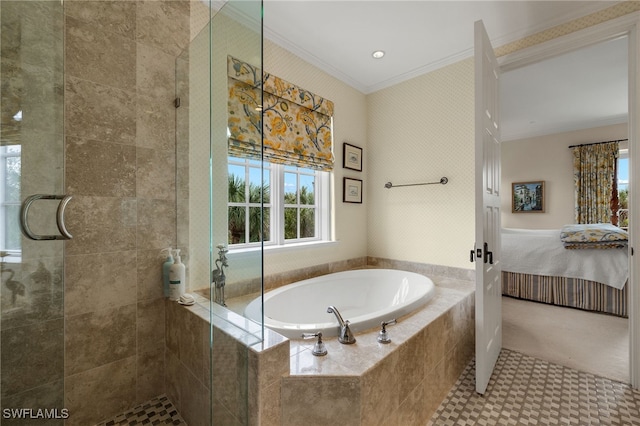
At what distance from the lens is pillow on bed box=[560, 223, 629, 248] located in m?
3.06

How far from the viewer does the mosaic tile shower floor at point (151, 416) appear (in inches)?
57.4

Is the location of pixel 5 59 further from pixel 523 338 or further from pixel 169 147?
pixel 523 338

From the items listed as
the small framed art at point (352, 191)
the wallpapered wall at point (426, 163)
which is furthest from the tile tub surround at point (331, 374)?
the small framed art at point (352, 191)

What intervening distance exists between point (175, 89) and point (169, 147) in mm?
360

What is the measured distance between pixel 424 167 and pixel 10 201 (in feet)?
9.18

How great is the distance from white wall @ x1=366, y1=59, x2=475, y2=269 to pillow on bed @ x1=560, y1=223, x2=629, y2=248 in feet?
6.00

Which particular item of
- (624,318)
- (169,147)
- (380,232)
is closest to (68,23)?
(169,147)

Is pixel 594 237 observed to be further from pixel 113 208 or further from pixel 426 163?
pixel 113 208

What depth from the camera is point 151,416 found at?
1507mm

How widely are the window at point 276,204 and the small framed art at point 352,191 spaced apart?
0.23 metres

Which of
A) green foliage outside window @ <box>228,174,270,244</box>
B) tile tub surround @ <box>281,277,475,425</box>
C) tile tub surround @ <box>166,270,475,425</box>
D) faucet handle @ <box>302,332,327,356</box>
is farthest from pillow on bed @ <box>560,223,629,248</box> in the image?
green foliage outside window @ <box>228,174,270,244</box>

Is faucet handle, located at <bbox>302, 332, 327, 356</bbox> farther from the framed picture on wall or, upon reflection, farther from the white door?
the framed picture on wall

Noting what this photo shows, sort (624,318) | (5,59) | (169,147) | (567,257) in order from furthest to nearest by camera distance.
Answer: (567,257), (624,318), (169,147), (5,59)

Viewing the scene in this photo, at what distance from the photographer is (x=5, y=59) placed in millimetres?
942
